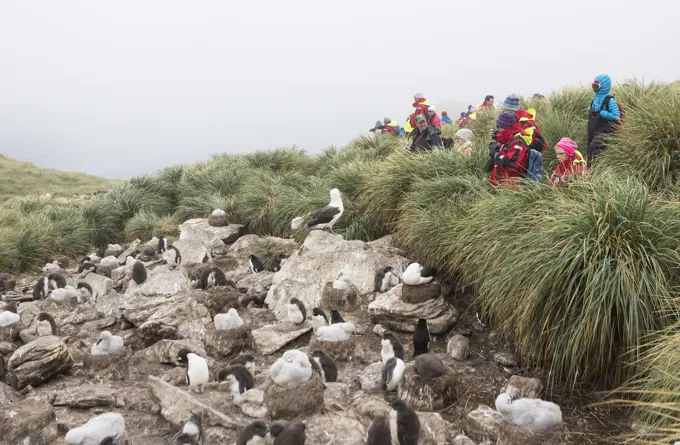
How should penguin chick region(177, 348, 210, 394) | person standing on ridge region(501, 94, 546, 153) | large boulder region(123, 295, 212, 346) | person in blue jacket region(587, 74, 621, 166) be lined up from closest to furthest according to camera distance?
penguin chick region(177, 348, 210, 394) → large boulder region(123, 295, 212, 346) → person standing on ridge region(501, 94, 546, 153) → person in blue jacket region(587, 74, 621, 166)

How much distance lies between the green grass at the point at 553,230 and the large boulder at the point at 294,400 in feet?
6.69

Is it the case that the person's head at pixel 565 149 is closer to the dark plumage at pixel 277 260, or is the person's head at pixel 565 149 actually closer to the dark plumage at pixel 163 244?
the dark plumage at pixel 277 260

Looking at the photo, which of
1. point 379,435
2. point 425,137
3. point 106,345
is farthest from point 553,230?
point 425,137

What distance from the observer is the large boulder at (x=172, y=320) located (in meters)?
7.15

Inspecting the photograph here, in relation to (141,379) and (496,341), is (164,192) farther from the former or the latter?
A: (496,341)

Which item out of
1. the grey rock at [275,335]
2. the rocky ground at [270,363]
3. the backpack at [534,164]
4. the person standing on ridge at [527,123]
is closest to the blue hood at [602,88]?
the person standing on ridge at [527,123]

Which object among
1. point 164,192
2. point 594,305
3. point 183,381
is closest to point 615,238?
point 594,305

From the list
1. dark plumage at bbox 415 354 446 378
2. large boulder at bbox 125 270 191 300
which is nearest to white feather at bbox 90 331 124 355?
large boulder at bbox 125 270 191 300

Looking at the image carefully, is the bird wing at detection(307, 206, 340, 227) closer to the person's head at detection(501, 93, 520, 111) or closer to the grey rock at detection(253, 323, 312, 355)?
the grey rock at detection(253, 323, 312, 355)

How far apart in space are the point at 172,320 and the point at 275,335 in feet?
4.85

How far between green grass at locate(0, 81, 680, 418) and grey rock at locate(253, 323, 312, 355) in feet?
6.70

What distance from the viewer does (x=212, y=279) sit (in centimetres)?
873

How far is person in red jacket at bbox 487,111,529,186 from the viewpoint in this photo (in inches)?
293

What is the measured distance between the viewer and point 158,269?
952 centimetres
